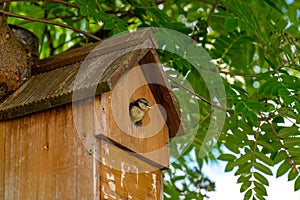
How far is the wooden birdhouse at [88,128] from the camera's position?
247 centimetres

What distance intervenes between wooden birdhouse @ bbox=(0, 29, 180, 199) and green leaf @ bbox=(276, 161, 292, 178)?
57 cm

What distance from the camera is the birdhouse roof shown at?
252cm

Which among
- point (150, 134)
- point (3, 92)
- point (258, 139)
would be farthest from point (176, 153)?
point (3, 92)

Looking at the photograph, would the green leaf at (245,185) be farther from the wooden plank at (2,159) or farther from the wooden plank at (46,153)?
the wooden plank at (2,159)

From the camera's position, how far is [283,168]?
3.14 metres

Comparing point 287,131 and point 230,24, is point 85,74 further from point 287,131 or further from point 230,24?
point 287,131

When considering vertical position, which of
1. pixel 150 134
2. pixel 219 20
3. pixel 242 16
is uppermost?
pixel 219 20

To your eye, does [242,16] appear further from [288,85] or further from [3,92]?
[3,92]

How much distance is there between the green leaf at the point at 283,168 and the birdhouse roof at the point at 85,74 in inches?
20.9

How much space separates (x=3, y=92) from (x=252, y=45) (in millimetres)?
1359

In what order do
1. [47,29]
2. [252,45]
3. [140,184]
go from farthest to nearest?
[47,29] < [252,45] < [140,184]

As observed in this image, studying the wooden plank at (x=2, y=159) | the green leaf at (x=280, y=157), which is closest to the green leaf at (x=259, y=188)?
the green leaf at (x=280, y=157)

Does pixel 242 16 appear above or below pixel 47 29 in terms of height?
below

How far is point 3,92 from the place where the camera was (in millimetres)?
2814
